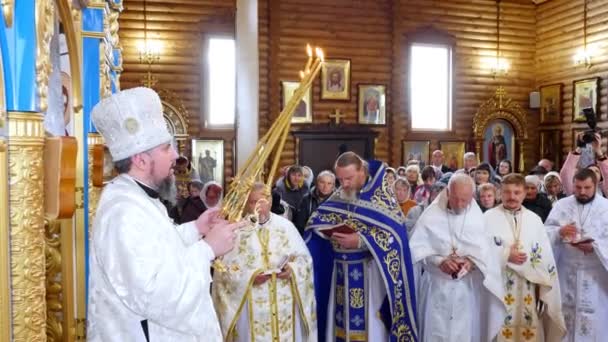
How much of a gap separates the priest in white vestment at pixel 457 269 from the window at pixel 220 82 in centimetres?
841

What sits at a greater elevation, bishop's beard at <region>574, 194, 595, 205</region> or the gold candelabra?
the gold candelabra

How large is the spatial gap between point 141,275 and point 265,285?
2000 millimetres

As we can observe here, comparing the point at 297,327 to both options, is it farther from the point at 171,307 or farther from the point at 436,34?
the point at 436,34

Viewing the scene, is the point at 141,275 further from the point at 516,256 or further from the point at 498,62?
the point at 498,62

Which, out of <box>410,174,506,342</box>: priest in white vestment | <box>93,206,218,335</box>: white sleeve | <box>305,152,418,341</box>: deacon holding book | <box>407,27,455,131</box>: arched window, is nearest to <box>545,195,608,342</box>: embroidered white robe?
<box>410,174,506,342</box>: priest in white vestment

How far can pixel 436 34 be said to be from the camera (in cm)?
1352

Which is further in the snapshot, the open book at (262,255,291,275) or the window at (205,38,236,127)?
the window at (205,38,236,127)

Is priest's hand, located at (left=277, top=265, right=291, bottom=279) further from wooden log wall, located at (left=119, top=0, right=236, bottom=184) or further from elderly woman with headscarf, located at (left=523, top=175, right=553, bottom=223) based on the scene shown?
wooden log wall, located at (left=119, top=0, right=236, bottom=184)

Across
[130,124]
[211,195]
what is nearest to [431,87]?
[211,195]

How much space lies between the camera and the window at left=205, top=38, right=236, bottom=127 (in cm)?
1214

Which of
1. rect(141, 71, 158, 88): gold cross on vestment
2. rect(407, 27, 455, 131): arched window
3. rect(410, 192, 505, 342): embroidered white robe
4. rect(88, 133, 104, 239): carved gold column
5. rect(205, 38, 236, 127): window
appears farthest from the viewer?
rect(407, 27, 455, 131): arched window

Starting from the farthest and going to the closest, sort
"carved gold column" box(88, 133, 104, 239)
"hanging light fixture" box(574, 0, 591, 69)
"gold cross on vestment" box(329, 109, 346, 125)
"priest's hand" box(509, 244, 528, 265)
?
"hanging light fixture" box(574, 0, 591, 69), "gold cross on vestment" box(329, 109, 346, 125), "priest's hand" box(509, 244, 528, 265), "carved gold column" box(88, 133, 104, 239)

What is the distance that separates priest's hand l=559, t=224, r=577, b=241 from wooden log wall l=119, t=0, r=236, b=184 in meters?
8.42

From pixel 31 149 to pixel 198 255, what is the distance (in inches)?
26.8
